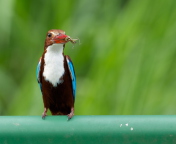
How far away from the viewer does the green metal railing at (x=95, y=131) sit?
316 centimetres

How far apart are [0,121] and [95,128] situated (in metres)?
0.41

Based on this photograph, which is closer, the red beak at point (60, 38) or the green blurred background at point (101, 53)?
the red beak at point (60, 38)

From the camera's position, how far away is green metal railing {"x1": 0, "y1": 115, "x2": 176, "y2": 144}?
3164 mm

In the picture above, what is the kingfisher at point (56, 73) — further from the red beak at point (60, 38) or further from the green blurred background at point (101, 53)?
the green blurred background at point (101, 53)

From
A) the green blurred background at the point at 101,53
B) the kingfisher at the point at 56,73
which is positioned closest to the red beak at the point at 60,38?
the kingfisher at the point at 56,73

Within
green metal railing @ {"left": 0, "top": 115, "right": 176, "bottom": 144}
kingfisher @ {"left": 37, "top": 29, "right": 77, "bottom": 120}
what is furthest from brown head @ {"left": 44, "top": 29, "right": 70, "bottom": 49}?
green metal railing @ {"left": 0, "top": 115, "right": 176, "bottom": 144}

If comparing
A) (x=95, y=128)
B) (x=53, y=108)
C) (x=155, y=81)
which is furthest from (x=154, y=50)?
(x=95, y=128)

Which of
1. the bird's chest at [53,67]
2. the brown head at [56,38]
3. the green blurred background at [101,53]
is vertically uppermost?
the brown head at [56,38]

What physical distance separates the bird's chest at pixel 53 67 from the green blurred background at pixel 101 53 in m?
0.70

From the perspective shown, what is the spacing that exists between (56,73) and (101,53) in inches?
51.6

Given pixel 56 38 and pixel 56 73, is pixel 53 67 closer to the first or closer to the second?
pixel 56 73

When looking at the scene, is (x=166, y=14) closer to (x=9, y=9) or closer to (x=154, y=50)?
(x=154, y=50)

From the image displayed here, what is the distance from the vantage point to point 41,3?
5859 millimetres

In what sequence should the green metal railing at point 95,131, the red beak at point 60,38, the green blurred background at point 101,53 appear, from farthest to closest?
the green blurred background at point 101,53
the red beak at point 60,38
the green metal railing at point 95,131
